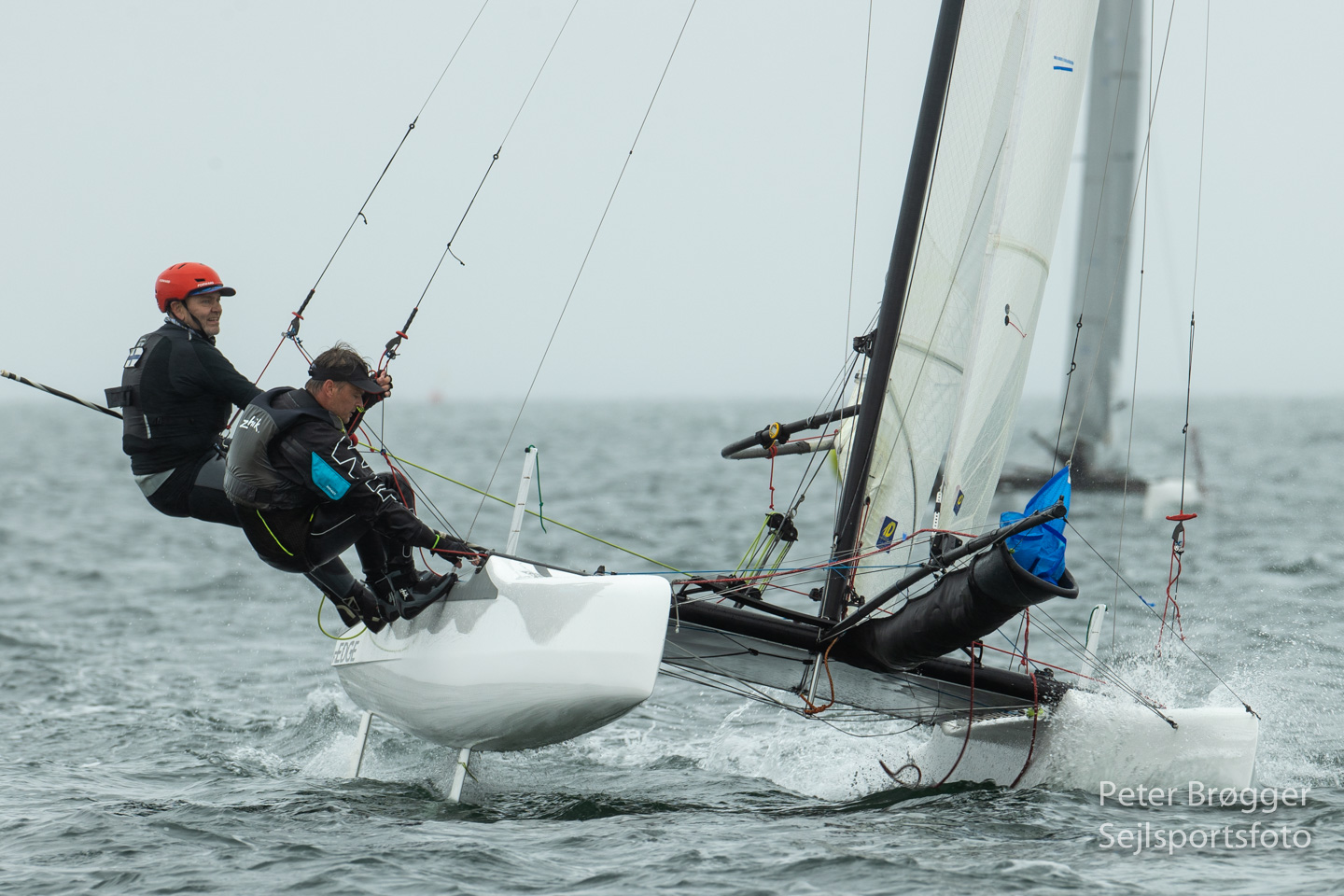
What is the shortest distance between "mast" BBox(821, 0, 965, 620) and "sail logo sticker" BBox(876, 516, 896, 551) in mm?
146

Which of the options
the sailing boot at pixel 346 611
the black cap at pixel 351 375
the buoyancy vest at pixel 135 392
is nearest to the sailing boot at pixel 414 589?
the sailing boot at pixel 346 611

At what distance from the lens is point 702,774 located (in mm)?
5039

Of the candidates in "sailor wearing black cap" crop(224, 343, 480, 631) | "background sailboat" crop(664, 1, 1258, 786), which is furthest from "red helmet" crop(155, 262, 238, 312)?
"background sailboat" crop(664, 1, 1258, 786)

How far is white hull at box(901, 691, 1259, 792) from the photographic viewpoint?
15.0ft

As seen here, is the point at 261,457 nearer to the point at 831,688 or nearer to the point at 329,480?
the point at 329,480

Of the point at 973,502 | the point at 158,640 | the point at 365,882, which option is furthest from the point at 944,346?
the point at 158,640

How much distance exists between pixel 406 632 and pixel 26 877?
1.49m

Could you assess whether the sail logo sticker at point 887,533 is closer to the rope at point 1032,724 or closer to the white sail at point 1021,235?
the white sail at point 1021,235

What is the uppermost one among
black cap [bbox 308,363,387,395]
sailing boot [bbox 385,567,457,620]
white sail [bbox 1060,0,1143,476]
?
white sail [bbox 1060,0,1143,476]

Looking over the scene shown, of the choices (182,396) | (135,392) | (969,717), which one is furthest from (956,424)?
(135,392)

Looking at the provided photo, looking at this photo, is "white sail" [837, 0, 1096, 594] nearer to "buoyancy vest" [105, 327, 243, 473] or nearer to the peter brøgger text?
the peter brøgger text

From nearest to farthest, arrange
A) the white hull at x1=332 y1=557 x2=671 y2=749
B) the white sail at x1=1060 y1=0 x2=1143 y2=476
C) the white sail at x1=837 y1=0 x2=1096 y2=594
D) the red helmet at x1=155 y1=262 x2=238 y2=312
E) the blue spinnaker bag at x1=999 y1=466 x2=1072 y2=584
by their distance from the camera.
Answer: the blue spinnaker bag at x1=999 y1=466 x2=1072 y2=584 → the white hull at x1=332 y1=557 x2=671 y2=749 → the red helmet at x1=155 y1=262 x2=238 y2=312 → the white sail at x1=837 y1=0 x2=1096 y2=594 → the white sail at x1=1060 y1=0 x2=1143 y2=476

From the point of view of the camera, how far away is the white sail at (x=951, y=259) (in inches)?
188

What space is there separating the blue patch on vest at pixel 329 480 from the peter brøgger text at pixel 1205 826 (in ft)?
8.07
